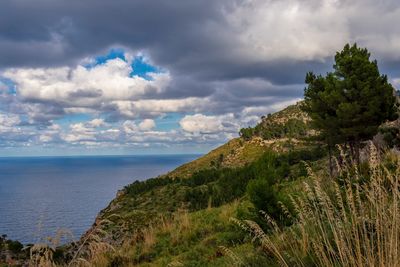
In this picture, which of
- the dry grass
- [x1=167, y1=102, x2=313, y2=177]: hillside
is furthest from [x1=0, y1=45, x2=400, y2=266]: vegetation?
[x1=167, y1=102, x2=313, y2=177]: hillside

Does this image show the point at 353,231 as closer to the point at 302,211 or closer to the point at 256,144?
the point at 302,211

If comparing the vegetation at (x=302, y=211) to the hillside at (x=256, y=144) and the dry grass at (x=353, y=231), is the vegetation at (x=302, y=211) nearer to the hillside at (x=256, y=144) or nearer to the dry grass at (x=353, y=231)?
the dry grass at (x=353, y=231)

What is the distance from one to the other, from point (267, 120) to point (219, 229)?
156 metres

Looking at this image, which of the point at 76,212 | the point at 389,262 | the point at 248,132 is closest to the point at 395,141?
the point at 389,262

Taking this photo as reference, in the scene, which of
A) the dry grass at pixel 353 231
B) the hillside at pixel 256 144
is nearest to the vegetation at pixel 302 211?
the dry grass at pixel 353 231

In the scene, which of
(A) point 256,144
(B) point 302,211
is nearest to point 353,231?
(B) point 302,211

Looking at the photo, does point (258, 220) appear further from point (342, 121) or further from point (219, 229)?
point (342, 121)

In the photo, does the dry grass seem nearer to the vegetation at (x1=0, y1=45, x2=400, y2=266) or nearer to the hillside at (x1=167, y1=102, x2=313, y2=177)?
the vegetation at (x1=0, y1=45, x2=400, y2=266)

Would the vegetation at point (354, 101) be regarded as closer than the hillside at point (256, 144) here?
Yes

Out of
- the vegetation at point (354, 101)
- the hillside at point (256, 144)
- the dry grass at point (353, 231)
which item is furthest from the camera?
the hillside at point (256, 144)

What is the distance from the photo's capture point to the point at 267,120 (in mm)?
165750

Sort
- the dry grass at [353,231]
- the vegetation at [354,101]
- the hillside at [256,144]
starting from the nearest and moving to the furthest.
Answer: the dry grass at [353,231] → the vegetation at [354,101] → the hillside at [256,144]

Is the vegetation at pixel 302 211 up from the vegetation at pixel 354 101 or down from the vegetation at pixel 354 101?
down

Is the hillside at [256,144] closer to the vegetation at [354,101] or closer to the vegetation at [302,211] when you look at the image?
the vegetation at [302,211]
